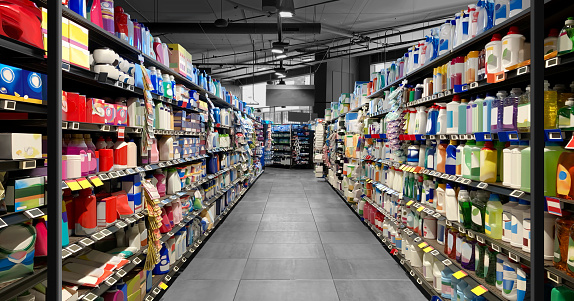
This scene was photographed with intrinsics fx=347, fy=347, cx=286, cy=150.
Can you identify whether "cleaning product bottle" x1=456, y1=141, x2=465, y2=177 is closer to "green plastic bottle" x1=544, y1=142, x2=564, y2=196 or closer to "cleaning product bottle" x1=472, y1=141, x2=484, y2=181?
"cleaning product bottle" x1=472, y1=141, x2=484, y2=181

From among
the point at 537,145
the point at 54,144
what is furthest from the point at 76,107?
the point at 537,145

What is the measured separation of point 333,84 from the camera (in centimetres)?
1669

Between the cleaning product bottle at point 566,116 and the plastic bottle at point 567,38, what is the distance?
0.91 feet

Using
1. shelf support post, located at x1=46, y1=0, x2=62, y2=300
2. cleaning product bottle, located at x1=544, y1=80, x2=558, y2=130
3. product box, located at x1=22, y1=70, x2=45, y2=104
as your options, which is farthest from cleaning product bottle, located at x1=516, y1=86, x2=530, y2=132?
product box, located at x1=22, y1=70, x2=45, y2=104

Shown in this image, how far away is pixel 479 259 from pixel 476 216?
359 millimetres

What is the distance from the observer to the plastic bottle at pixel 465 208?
2937 mm

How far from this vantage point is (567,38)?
1.92 m

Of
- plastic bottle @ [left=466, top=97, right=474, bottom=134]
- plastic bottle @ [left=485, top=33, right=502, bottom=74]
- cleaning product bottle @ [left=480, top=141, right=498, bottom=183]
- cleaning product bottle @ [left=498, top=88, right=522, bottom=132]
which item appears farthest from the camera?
plastic bottle @ [left=466, top=97, right=474, bottom=134]

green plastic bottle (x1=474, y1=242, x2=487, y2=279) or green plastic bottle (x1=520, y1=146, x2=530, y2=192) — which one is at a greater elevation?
green plastic bottle (x1=520, y1=146, x2=530, y2=192)

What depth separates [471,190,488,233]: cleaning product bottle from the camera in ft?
9.11

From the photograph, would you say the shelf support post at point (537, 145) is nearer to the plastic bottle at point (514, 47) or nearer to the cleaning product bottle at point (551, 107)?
the cleaning product bottle at point (551, 107)

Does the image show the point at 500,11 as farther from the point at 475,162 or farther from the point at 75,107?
the point at 75,107

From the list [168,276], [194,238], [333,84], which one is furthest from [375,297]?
[333,84]

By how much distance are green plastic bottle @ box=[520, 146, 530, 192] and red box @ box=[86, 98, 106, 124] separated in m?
2.91
